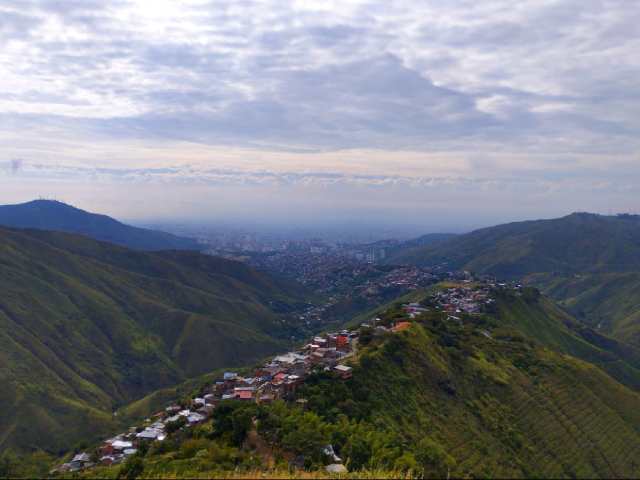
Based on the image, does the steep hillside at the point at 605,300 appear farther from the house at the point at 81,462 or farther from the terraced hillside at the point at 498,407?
the house at the point at 81,462

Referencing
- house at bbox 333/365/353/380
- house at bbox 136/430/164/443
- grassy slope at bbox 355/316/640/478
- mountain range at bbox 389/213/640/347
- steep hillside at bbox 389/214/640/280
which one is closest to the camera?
grassy slope at bbox 355/316/640/478

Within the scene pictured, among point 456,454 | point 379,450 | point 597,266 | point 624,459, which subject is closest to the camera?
point 379,450

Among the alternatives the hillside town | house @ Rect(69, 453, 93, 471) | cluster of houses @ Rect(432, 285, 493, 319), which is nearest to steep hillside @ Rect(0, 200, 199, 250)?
cluster of houses @ Rect(432, 285, 493, 319)

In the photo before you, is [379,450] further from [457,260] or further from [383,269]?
[457,260]

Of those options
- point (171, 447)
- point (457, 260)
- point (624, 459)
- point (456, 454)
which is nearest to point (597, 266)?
point (457, 260)

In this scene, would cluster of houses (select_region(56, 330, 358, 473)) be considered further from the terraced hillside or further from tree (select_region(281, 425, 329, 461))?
tree (select_region(281, 425, 329, 461))

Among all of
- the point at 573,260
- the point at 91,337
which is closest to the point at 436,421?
the point at 91,337
